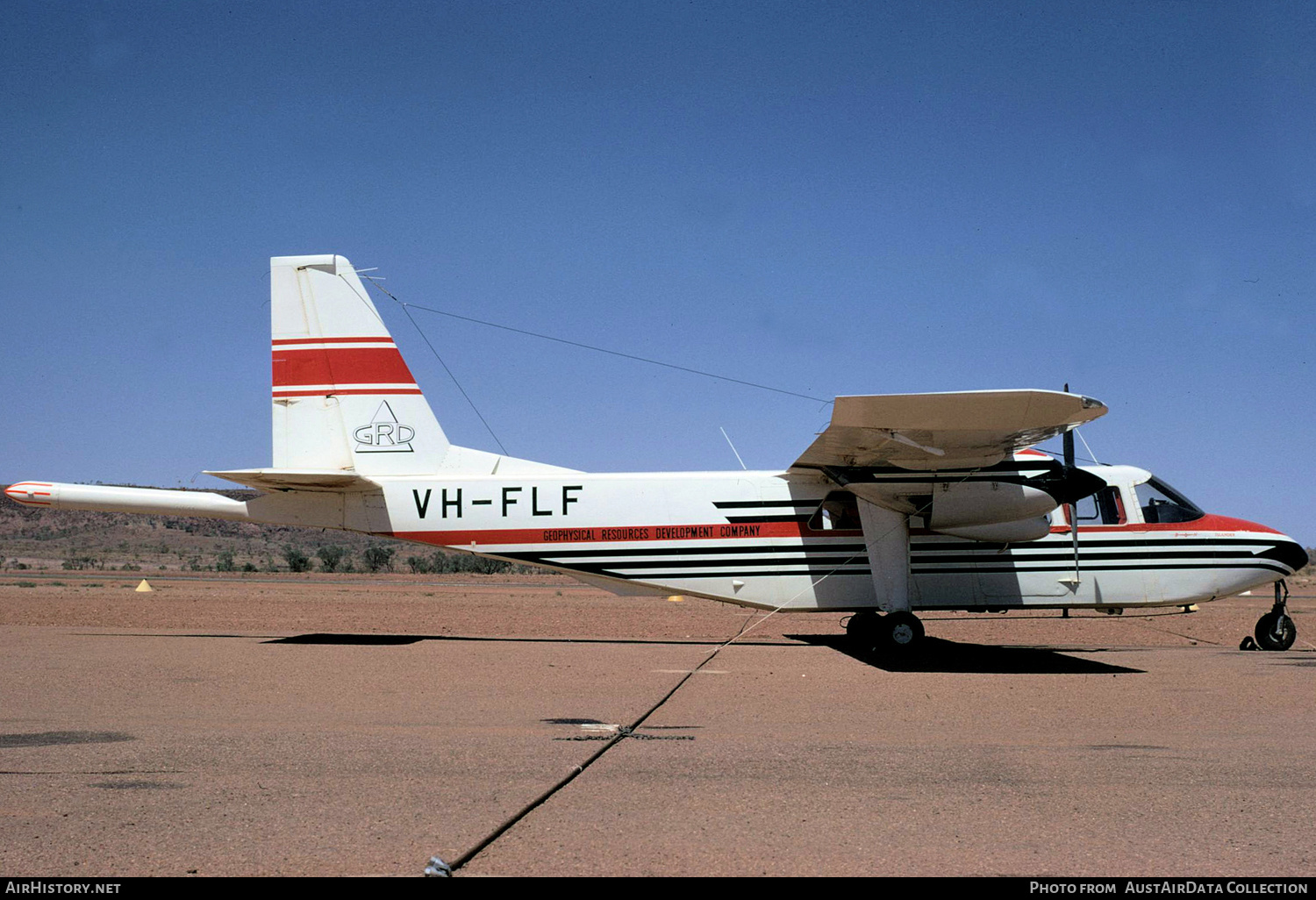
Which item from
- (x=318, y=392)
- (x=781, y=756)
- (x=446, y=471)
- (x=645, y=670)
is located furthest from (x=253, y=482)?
(x=781, y=756)

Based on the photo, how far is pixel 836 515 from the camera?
582 inches

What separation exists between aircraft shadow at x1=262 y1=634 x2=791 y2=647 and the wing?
400 cm

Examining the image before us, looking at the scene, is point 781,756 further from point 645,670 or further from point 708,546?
point 708,546

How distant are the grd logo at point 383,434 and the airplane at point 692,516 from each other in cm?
3

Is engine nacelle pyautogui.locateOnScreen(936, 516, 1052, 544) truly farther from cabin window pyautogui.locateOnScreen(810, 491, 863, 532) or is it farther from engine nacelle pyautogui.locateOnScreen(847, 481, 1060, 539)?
cabin window pyautogui.locateOnScreen(810, 491, 863, 532)

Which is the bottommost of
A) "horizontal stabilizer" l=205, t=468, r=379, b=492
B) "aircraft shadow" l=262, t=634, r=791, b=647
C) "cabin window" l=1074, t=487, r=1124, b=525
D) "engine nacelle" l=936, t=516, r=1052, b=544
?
"aircraft shadow" l=262, t=634, r=791, b=647

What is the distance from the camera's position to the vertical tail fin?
15094 mm

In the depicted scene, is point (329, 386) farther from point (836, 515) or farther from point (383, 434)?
point (836, 515)

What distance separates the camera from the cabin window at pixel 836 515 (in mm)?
14758

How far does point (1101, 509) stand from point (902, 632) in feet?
12.1

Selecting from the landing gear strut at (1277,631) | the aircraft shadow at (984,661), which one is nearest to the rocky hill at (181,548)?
the aircraft shadow at (984,661)

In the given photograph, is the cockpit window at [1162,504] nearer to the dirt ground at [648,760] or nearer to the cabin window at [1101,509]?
the cabin window at [1101,509]

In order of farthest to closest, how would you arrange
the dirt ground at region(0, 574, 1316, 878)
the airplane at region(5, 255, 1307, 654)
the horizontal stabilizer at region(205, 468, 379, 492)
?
the airplane at region(5, 255, 1307, 654)
the horizontal stabilizer at region(205, 468, 379, 492)
the dirt ground at region(0, 574, 1316, 878)

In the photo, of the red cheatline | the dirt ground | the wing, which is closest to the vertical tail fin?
the red cheatline
